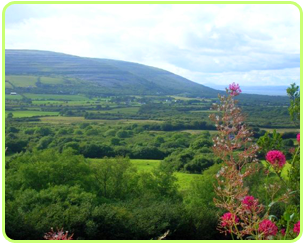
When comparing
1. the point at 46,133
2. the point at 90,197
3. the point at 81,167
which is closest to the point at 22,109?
the point at 46,133

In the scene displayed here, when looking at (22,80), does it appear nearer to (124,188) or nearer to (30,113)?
(30,113)

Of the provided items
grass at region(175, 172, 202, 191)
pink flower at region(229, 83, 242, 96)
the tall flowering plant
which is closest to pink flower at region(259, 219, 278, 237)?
the tall flowering plant

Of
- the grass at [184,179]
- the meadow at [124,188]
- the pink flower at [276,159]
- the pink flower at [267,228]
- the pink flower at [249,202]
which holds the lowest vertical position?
the grass at [184,179]

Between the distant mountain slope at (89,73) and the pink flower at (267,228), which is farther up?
the distant mountain slope at (89,73)

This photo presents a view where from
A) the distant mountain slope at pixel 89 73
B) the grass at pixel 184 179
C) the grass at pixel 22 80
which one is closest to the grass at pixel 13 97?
the grass at pixel 22 80

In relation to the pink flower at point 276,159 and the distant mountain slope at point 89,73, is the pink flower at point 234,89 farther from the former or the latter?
the distant mountain slope at point 89,73

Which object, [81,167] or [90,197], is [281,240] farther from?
[81,167]

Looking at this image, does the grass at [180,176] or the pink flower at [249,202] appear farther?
the grass at [180,176]
